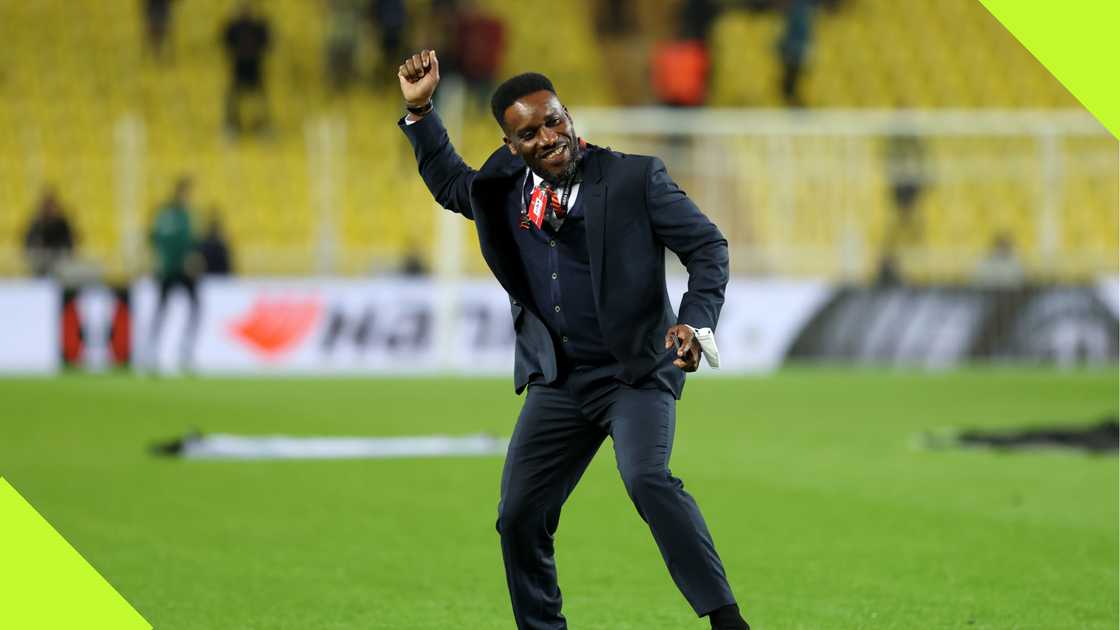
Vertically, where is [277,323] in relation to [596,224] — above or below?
below

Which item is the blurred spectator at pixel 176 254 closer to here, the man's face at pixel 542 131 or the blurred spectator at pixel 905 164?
the blurred spectator at pixel 905 164

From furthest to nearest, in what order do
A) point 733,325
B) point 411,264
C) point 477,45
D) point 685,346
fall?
1. point 477,45
2. point 411,264
3. point 733,325
4. point 685,346

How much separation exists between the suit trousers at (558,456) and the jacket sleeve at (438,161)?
31.0 inches

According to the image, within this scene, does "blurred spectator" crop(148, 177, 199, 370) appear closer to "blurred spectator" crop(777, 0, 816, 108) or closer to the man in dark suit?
"blurred spectator" crop(777, 0, 816, 108)

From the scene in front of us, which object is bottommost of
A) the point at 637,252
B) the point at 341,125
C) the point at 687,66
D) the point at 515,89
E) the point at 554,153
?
the point at 637,252

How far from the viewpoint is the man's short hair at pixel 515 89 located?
573 cm

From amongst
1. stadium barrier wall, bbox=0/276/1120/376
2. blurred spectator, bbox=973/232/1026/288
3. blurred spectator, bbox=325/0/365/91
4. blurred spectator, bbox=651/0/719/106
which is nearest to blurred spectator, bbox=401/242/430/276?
stadium barrier wall, bbox=0/276/1120/376

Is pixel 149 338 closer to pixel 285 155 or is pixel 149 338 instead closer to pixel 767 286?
pixel 285 155

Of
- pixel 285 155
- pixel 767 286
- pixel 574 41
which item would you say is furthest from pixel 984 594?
pixel 574 41

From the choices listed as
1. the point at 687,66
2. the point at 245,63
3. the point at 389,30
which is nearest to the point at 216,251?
the point at 245,63

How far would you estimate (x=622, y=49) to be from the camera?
3067 cm

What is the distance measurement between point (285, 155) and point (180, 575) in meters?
19.4

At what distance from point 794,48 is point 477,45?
5543mm

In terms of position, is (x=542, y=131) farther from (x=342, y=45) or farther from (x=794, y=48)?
(x=794, y=48)
